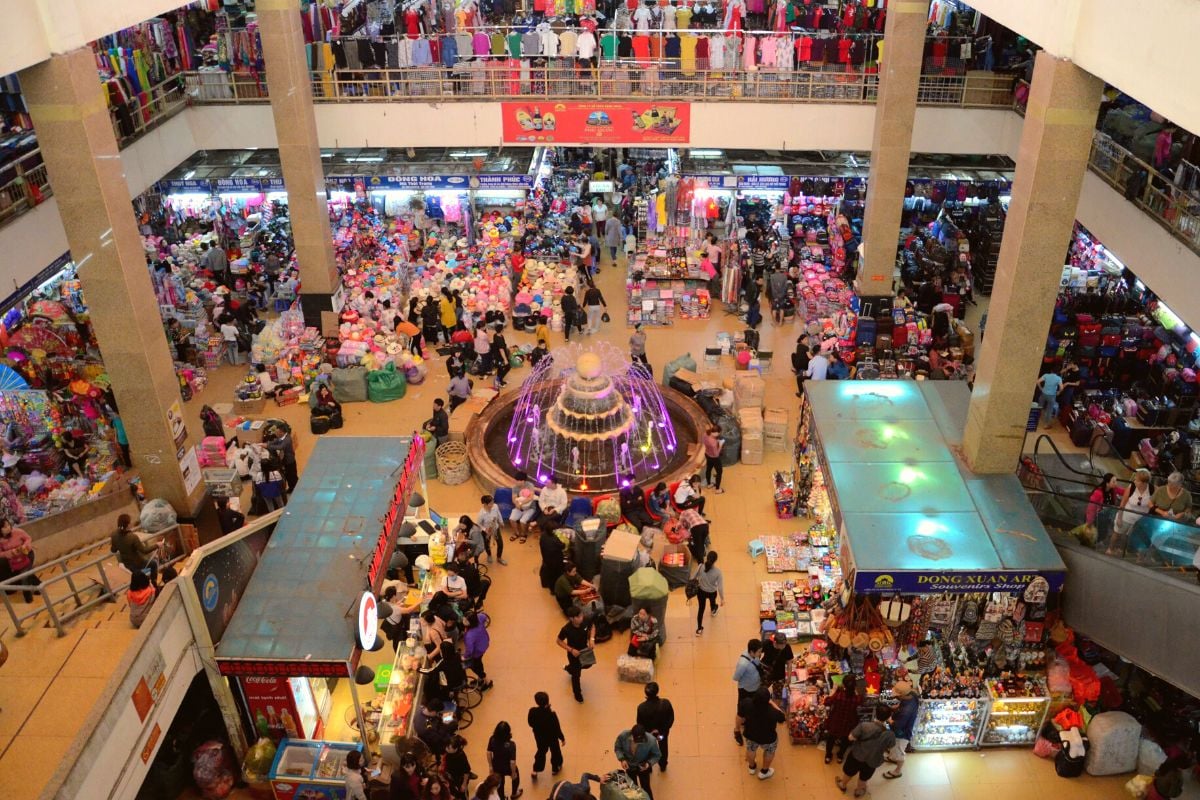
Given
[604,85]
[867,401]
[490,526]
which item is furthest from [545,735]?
[604,85]

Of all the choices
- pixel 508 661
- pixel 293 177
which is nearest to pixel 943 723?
pixel 508 661

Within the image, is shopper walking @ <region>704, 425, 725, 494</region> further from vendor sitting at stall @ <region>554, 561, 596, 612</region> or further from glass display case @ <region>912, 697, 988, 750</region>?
glass display case @ <region>912, 697, 988, 750</region>

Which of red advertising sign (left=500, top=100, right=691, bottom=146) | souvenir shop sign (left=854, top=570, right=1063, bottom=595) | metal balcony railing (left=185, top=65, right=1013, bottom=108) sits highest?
metal balcony railing (left=185, top=65, right=1013, bottom=108)

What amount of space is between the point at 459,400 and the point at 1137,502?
9.83 metres

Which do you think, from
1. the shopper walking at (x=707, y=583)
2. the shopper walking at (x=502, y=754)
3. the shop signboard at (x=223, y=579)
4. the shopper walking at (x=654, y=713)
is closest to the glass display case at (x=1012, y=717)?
the shopper walking at (x=707, y=583)

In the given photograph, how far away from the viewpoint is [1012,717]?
33.6 feet

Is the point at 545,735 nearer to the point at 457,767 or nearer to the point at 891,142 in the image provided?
the point at 457,767

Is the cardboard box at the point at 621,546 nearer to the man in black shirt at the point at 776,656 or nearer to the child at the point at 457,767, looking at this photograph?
the man in black shirt at the point at 776,656

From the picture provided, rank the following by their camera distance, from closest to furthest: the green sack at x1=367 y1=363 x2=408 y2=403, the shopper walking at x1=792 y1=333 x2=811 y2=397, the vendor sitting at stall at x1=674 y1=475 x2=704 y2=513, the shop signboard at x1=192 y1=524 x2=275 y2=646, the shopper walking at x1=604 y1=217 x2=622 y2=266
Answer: the shop signboard at x1=192 y1=524 x2=275 y2=646, the vendor sitting at stall at x1=674 y1=475 x2=704 y2=513, the shopper walking at x1=792 y1=333 x2=811 y2=397, the green sack at x1=367 y1=363 x2=408 y2=403, the shopper walking at x1=604 y1=217 x2=622 y2=266

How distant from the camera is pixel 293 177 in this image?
1794 cm

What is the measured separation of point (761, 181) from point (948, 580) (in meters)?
14.4

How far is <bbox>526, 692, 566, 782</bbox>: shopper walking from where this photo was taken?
9445 millimetres

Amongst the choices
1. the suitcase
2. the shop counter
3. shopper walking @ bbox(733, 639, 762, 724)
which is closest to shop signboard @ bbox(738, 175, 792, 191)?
the suitcase

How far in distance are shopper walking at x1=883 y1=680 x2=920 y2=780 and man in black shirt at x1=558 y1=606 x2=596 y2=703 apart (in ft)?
10.7
